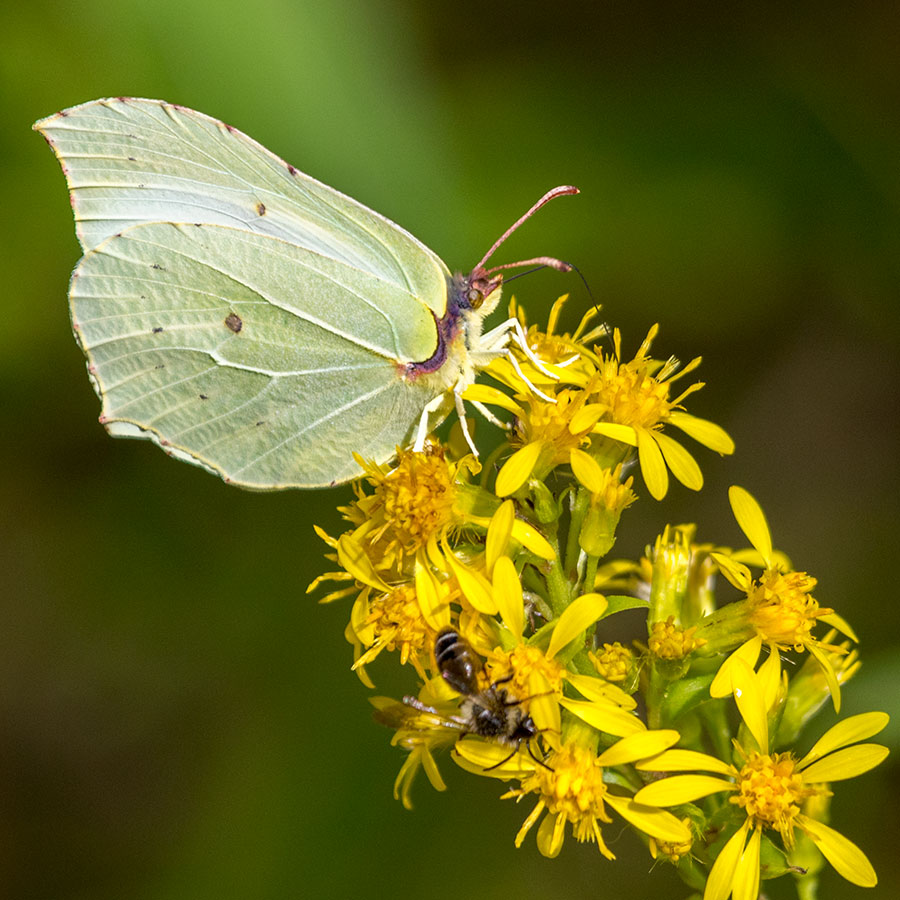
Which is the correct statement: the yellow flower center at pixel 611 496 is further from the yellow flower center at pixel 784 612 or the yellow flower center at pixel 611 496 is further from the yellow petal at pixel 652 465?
the yellow flower center at pixel 784 612

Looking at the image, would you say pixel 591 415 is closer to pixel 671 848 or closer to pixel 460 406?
pixel 460 406

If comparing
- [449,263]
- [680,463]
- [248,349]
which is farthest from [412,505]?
[449,263]

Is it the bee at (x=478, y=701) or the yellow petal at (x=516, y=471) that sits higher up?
the yellow petal at (x=516, y=471)

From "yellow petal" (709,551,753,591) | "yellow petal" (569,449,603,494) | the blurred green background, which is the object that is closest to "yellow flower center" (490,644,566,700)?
Answer: "yellow petal" (569,449,603,494)

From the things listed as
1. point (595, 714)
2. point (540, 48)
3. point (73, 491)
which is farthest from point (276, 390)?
point (540, 48)

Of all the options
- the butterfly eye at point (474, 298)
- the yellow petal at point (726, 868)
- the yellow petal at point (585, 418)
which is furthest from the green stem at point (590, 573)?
the butterfly eye at point (474, 298)

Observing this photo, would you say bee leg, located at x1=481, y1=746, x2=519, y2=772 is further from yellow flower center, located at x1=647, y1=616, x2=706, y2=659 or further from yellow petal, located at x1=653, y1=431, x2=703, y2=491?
yellow petal, located at x1=653, y1=431, x2=703, y2=491
